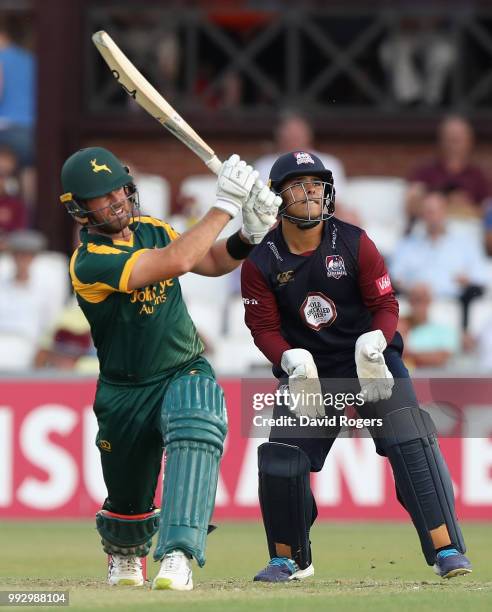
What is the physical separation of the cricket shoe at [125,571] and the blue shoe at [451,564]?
1368 millimetres

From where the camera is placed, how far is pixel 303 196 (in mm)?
6445

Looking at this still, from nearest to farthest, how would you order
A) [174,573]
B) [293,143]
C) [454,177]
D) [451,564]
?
1. [174,573]
2. [451,564]
3. [293,143]
4. [454,177]

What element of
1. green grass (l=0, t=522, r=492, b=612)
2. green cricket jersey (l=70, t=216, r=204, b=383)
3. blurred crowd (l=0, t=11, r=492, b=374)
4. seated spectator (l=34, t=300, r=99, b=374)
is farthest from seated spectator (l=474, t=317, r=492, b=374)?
green cricket jersey (l=70, t=216, r=204, b=383)

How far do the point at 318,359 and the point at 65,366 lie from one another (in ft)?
15.4

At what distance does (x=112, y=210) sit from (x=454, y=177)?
270 inches

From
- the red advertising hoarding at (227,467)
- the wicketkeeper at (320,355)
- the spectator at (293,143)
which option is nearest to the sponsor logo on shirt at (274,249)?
the wicketkeeper at (320,355)

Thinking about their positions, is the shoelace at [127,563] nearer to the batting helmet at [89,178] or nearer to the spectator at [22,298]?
the batting helmet at [89,178]

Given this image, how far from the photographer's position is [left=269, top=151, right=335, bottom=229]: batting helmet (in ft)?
21.2

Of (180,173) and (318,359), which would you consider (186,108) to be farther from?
(318,359)

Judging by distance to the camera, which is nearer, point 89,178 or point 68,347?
point 89,178

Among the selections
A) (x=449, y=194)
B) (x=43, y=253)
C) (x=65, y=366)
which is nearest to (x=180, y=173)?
(x=43, y=253)
